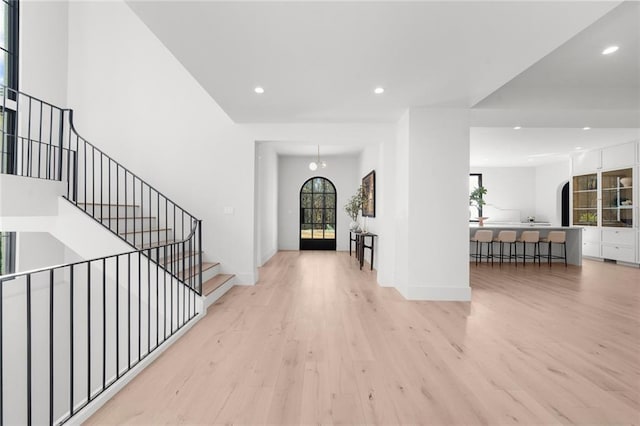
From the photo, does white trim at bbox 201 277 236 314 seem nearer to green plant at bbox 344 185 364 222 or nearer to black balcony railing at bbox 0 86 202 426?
black balcony railing at bbox 0 86 202 426

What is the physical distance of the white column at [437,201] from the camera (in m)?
4.22

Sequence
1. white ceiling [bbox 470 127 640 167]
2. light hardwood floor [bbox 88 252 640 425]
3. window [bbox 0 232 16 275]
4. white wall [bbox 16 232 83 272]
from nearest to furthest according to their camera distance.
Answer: light hardwood floor [bbox 88 252 640 425], window [bbox 0 232 16 275], white wall [bbox 16 232 83 272], white ceiling [bbox 470 127 640 167]

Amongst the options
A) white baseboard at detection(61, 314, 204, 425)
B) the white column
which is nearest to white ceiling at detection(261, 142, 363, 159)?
the white column

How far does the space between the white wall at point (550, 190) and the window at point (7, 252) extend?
12.9 meters

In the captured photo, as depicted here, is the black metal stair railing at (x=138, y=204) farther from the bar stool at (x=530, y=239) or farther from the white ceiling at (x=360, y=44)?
the bar stool at (x=530, y=239)

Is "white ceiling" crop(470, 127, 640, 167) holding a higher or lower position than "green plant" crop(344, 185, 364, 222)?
higher

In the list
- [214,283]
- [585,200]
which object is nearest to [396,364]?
[214,283]

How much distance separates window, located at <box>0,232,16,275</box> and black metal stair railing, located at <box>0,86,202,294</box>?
91cm

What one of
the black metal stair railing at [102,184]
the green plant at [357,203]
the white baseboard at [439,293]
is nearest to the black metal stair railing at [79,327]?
the black metal stair railing at [102,184]

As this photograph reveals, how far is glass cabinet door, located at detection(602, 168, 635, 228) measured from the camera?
6941mm

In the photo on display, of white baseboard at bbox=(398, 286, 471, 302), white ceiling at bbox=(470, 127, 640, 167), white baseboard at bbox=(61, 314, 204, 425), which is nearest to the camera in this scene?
white baseboard at bbox=(61, 314, 204, 425)

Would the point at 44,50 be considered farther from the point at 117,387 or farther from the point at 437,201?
the point at 437,201

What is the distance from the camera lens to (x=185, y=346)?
2734 millimetres

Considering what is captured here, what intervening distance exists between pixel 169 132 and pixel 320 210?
505cm
